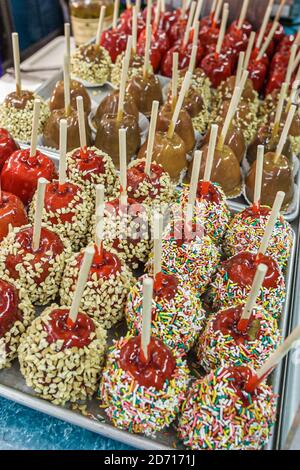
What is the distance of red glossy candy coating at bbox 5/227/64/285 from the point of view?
4.38 feet

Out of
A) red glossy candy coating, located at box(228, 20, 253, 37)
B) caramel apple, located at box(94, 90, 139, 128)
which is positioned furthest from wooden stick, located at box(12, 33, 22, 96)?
red glossy candy coating, located at box(228, 20, 253, 37)

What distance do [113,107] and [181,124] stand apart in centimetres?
29

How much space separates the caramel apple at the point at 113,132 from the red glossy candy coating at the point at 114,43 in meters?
1.00

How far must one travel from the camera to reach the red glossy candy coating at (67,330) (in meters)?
1.14

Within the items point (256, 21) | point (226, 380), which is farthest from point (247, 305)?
point (256, 21)

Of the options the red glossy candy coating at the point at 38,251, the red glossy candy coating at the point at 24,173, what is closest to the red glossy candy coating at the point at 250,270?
the red glossy candy coating at the point at 38,251

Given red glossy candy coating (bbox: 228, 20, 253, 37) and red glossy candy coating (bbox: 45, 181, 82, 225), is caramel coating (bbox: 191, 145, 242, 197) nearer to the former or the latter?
red glossy candy coating (bbox: 45, 181, 82, 225)

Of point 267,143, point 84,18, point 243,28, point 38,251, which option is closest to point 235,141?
point 267,143

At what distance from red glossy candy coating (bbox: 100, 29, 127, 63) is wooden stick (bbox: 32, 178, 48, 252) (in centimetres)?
176

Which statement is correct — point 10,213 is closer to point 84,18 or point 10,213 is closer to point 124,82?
point 124,82

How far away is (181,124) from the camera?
79.3 inches

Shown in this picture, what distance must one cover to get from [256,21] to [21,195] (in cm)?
227

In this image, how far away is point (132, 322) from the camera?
1295mm
